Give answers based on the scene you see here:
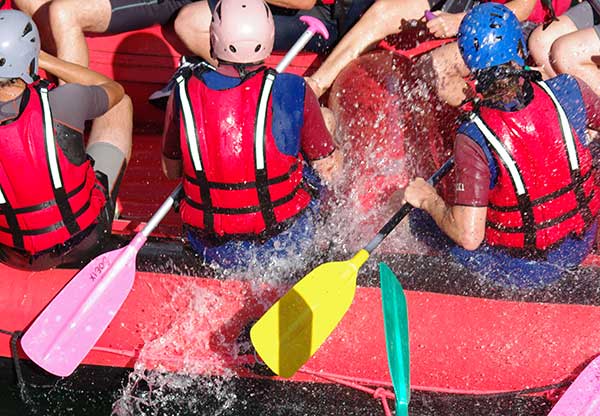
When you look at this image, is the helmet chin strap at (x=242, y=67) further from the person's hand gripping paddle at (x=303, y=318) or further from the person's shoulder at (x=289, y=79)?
the person's hand gripping paddle at (x=303, y=318)

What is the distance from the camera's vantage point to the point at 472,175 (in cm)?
306

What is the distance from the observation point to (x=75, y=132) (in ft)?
11.2

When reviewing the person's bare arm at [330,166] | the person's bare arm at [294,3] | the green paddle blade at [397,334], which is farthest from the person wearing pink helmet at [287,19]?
the green paddle blade at [397,334]

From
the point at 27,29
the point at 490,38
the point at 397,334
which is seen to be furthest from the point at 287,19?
the point at 397,334

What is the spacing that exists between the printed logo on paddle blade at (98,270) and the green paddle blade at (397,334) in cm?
103

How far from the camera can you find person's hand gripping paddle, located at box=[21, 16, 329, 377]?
11.2ft

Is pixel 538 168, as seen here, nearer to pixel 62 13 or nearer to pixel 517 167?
pixel 517 167

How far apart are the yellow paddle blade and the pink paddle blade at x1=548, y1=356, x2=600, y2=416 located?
31.6 inches

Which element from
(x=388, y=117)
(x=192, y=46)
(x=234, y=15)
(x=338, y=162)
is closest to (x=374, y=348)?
(x=338, y=162)

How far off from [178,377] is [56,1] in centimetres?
182

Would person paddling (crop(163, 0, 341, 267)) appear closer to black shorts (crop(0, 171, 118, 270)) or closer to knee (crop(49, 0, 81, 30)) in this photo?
black shorts (crop(0, 171, 118, 270))

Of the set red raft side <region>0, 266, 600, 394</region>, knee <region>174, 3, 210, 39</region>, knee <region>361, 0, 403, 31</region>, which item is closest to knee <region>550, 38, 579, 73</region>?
knee <region>361, 0, 403, 31</region>

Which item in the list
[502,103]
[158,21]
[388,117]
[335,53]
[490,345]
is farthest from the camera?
[158,21]

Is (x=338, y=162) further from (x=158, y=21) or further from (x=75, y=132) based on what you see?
(x=158, y=21)
